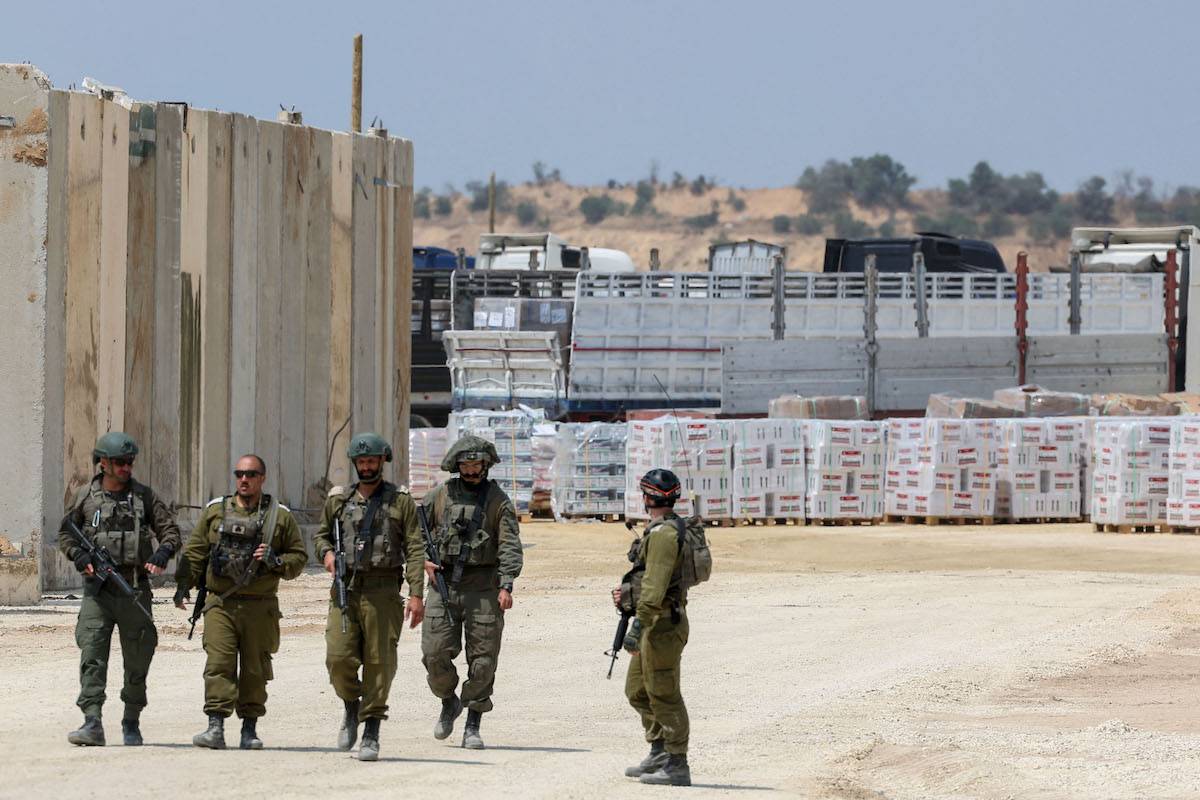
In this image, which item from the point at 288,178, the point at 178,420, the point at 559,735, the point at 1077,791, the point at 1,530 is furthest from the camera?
the point at 288,178

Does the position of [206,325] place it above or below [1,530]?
above

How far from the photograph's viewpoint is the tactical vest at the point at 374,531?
1016 centimetres

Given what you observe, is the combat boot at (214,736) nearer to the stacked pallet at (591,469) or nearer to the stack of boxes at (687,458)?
the stack of boxes at (687,458)

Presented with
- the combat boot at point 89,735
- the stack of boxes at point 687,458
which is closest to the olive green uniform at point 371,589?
the combat boot at point 89,735

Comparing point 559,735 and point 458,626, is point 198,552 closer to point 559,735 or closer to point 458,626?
point 458,626

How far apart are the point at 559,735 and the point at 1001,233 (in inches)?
4756

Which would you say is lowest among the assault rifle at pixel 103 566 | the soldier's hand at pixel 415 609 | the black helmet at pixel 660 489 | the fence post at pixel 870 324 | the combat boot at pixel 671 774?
the combat boot at pixel 671 774

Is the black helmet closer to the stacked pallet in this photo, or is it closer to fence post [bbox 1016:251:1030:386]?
the stacked pallet

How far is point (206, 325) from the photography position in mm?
20234

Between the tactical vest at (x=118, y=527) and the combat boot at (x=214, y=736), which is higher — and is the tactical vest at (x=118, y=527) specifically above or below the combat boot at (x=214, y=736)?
above

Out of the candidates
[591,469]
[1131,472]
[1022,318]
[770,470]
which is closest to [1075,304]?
[1022,318]

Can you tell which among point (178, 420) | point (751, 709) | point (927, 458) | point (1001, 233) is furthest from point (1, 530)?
point (1001, 233)

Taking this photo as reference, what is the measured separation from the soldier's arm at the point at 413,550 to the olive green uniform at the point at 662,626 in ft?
4.03

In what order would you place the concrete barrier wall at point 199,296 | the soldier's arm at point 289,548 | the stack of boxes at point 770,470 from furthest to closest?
the stack of boxes at point 770,470
the concrete barrier wall at point 199,296
the soldier's arm at point 289,548
